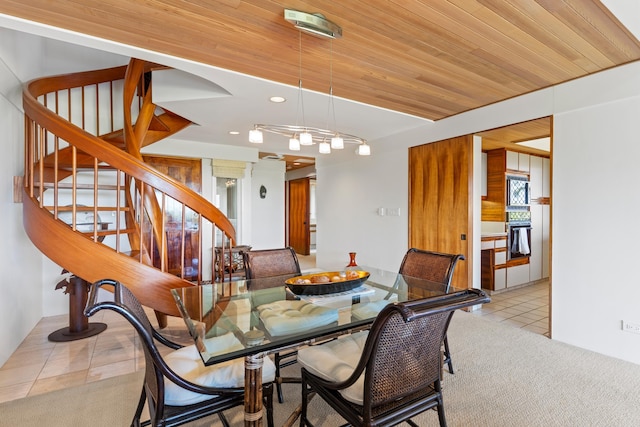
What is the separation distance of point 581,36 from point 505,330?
2584mm

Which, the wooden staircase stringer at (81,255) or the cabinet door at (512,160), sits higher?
the cabinet door at (512,160)

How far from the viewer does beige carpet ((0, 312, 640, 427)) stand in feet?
6.01

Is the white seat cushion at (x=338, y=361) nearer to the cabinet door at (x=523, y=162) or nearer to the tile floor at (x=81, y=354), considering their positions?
the tile floor at (x=81, y=354)

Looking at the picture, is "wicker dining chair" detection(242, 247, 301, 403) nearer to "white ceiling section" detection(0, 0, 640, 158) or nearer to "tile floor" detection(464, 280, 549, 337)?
"white ceiling section" detection(0, 0, 640, 158)

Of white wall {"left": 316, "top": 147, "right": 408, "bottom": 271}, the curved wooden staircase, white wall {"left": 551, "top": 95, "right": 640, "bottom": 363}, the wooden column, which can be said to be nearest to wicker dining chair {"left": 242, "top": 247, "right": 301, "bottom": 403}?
the curved wooden staircase

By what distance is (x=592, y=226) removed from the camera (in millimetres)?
2721

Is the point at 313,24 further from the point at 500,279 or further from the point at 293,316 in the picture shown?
the point at 500,279

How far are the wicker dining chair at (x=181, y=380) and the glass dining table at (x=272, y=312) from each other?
0.30ft

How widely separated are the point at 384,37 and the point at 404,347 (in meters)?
1.93

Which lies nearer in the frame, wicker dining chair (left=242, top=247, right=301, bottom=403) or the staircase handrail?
the staircase handrail

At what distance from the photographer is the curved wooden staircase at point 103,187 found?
7.04ft

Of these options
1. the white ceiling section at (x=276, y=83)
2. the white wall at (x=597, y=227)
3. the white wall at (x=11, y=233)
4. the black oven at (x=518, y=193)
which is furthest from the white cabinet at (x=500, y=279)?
the white wall at (x=11, y=233)

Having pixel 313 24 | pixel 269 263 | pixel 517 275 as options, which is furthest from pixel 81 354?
pixel 517 275

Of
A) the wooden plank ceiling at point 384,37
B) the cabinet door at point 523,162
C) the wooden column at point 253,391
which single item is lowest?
the wooden column at point 253,391
